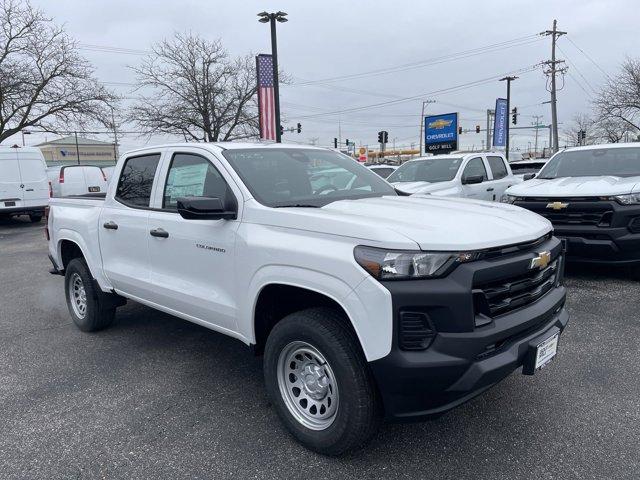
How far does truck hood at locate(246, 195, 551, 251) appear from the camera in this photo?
2531 mm

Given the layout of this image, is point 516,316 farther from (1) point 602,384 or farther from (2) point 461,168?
(2) point 461,168

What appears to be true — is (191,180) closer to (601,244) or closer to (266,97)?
(601,244)

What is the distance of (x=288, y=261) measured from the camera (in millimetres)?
2877

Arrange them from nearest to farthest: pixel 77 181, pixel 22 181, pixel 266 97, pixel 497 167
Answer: pixel 497 167
pixel 22 181
pixel 77 181
pixel 266 97

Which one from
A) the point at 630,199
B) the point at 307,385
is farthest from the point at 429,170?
the point at 307,385

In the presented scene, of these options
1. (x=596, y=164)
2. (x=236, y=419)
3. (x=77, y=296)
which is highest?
(x=596, y=164)

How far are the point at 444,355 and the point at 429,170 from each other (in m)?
8.30

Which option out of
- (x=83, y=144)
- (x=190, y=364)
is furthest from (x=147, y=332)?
(x=83, y=144)

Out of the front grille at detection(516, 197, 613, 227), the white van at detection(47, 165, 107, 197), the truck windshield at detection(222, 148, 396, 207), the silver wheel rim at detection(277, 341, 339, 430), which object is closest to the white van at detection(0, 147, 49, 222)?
the white van at detection(47, 165, 107, 197)

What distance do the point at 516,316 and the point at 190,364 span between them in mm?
2810

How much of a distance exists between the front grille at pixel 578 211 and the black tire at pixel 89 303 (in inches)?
211

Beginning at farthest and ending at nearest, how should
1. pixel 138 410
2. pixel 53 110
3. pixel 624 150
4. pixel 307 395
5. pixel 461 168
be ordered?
pixel 53 110 < pixel 461 168 < pixel 624 150 < pixel 138 410 < pixel 307 395

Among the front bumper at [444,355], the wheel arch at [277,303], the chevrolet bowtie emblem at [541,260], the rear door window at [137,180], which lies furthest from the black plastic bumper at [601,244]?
the rear door window at [137,180]

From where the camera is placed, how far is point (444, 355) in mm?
2420
